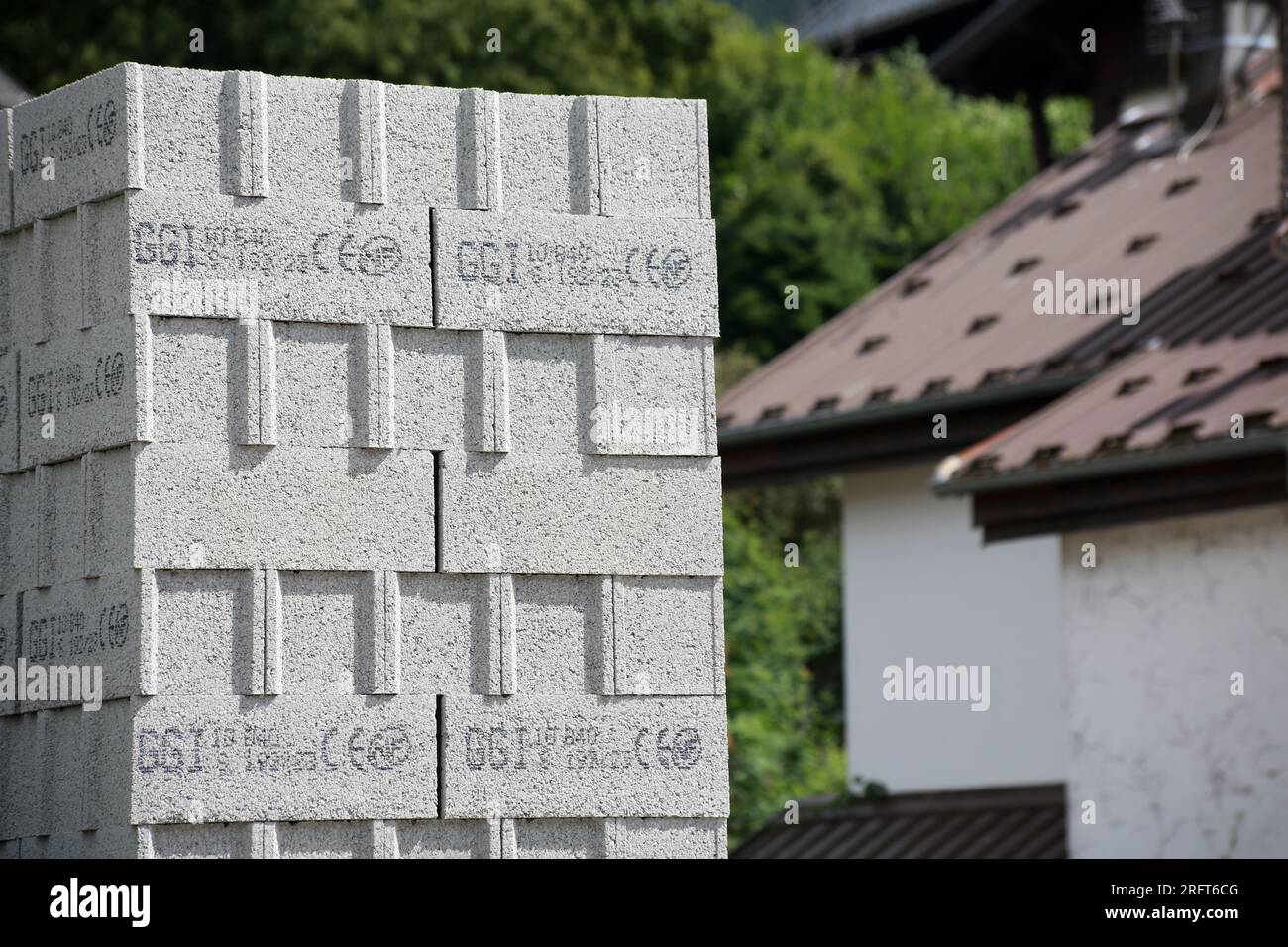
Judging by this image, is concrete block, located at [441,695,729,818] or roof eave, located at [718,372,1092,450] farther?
roof eave, located at [718,372,1092,450]

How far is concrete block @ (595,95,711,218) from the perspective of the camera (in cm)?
691


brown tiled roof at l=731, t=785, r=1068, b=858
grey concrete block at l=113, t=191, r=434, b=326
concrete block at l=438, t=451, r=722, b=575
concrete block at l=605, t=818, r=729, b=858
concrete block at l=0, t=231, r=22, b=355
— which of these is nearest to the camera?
grey concrete block at l=113, t=191, r=434, b=326

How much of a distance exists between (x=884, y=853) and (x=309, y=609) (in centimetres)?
987

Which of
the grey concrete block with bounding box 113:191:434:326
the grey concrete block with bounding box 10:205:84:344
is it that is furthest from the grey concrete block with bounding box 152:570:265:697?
the grey concrete block with bounding box 10:205:84:344

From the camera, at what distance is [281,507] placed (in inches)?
252

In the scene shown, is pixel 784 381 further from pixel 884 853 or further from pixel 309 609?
pixel 309 609

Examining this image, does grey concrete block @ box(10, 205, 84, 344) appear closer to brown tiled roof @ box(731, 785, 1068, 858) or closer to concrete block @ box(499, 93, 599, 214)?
concrete block @ box(499, 93, 599, 214)

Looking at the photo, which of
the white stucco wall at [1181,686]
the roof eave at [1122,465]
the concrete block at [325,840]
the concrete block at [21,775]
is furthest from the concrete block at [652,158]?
the white stucco wall at [1181,686]

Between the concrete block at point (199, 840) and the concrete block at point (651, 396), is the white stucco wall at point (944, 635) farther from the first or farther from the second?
the concrete block at point (199, 840)

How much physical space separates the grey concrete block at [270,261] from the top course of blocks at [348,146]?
56 mm

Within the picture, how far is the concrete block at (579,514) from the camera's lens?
6.58m

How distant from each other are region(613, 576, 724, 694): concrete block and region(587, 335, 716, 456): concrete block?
387 millimetres

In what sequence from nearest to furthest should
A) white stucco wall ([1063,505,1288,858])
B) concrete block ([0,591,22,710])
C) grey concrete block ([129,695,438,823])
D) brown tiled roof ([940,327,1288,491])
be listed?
grey concrete block ([129,695,438,823]), concrete block ([0,591,22,710]), brown tiled roof ([940,327,1288,491]), white stucco wall ([1063,505,1288,858])
